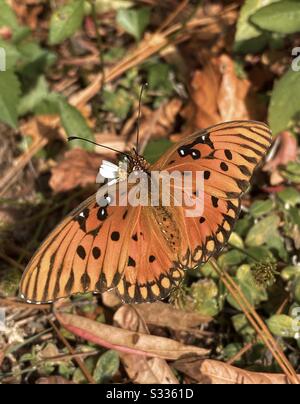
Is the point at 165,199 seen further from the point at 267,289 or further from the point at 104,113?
the point at 104,113

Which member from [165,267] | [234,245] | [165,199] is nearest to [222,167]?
[165,199]

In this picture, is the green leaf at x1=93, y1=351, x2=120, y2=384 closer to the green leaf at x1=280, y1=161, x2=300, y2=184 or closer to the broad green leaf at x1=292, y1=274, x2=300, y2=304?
the broad green leaf at x1=292, y1=274, x2=300, y2=304

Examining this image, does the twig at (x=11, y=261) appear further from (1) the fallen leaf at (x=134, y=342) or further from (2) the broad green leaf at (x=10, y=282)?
(1) the fallen leaf at (x=134, y=342)

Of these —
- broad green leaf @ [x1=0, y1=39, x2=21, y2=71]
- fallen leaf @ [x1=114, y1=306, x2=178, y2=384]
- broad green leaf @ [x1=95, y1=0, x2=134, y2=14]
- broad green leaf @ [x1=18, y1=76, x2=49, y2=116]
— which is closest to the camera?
fallen leaf @ [x1=114, y1=306, x2=178, y2=384]

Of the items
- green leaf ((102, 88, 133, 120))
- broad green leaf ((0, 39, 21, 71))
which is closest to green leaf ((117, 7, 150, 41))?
green leaf ((102, 88, 133, 120))

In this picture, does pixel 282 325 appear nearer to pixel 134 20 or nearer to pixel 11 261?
pixel 11 261

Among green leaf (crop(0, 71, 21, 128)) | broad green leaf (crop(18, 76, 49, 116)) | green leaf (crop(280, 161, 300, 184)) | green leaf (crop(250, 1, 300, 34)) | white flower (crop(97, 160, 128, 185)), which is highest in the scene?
broad green leaf (crop(18, 76, 49, 116))
